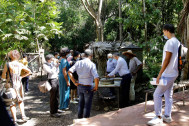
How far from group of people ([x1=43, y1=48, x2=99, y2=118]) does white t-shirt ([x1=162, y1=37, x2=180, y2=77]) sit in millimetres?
1680

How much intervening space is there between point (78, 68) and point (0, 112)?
Answer: 335 centimetres

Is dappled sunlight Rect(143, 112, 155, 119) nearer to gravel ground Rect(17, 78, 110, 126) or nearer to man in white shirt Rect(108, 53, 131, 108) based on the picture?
man in white shirt Rect(108, 53, 131, 108)

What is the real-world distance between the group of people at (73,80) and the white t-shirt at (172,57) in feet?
5.51

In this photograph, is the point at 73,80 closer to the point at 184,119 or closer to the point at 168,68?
the point at 168,68

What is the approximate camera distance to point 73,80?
4480mm

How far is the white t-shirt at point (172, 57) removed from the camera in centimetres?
308

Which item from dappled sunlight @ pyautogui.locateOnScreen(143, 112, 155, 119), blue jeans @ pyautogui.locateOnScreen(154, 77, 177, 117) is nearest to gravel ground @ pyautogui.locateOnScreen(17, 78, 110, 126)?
dappled sunlight @ pyautogui.locateOnScreen(143, 112, 155, 119)

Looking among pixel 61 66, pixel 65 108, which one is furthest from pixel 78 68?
pixel 65 108

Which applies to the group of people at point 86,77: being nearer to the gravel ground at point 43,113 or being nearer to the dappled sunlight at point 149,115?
the gravel ground at point 43,113

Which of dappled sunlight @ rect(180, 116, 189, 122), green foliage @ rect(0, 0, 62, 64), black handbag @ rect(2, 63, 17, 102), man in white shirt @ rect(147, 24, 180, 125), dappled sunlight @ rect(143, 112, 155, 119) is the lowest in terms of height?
dappled sunlight @ rect(143, 112, 155, 119)

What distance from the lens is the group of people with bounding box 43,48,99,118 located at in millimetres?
4281

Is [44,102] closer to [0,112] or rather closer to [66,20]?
[0,112]

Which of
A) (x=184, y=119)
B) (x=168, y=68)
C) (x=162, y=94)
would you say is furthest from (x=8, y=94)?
(x=184, y=119)

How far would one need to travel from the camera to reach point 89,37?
23.0 m
